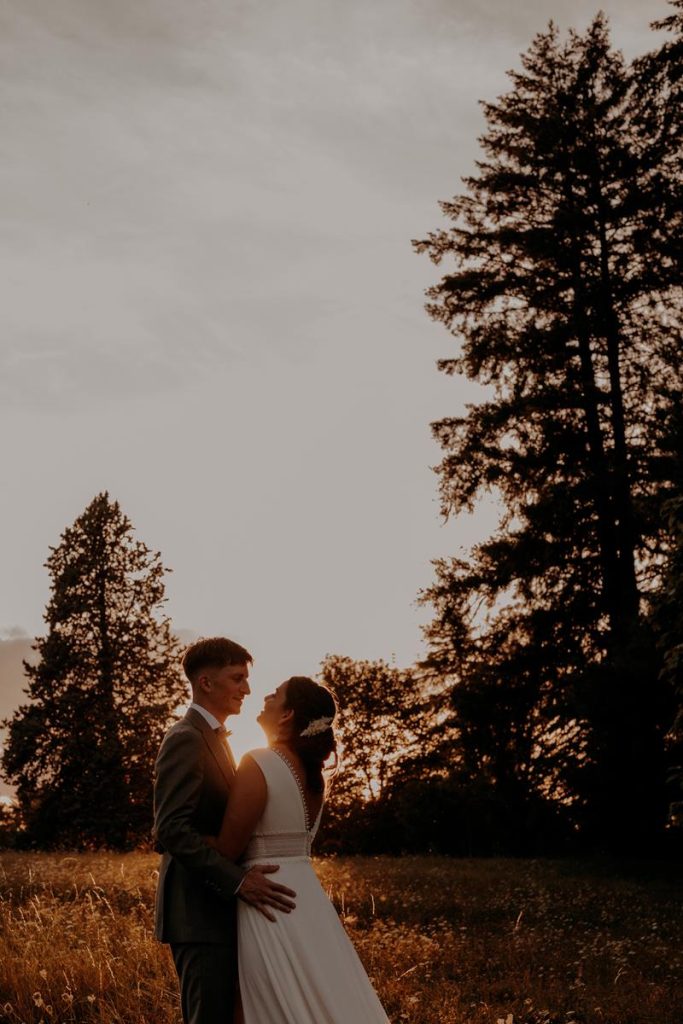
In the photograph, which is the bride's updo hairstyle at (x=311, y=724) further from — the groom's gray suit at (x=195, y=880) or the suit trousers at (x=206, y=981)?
the suit trousers at (x=206, y=981)

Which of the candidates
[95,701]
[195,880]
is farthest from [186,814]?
[95,701]

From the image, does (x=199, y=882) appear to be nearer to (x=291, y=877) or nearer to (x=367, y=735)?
(x=291, y=877)

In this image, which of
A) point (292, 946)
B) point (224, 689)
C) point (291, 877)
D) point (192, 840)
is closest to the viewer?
point (192, 840)

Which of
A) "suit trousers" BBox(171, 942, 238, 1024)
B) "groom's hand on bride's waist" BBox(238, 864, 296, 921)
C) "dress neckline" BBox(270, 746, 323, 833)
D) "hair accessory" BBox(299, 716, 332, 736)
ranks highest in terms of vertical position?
"hair accessory" BBox(299, 716, 332, 736)

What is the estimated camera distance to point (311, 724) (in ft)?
15.3

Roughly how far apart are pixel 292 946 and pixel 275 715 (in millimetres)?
990

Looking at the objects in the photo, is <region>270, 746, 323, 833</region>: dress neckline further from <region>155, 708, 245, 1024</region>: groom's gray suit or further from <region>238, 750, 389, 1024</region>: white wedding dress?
<region>155, 708, 245, 1024</region>: groom's gray suit

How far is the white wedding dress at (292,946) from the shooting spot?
4.25m

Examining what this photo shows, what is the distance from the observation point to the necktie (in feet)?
15.2

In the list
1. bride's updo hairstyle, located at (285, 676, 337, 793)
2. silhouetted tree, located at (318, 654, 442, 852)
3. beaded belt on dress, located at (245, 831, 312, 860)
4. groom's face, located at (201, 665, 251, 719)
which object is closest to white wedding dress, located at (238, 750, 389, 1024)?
beaded belt on dress, located at (245, 831, 312, 860)

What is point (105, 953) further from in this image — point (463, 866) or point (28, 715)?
point (28, 715)

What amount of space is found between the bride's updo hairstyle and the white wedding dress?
0.47 ft

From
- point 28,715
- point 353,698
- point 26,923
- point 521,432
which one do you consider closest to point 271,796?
point 26,923

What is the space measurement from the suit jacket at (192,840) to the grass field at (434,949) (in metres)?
2.30
